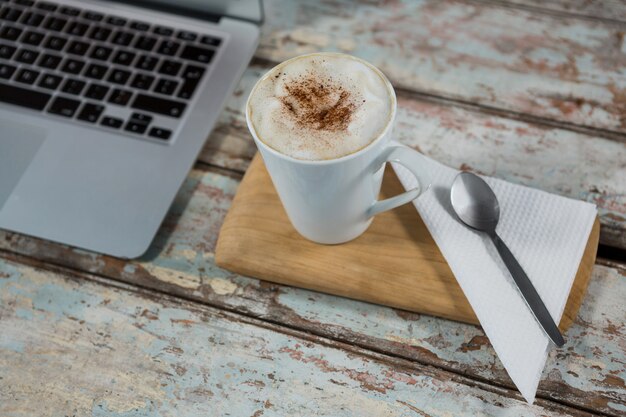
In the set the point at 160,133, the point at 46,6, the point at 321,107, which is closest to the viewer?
the point at 321,107

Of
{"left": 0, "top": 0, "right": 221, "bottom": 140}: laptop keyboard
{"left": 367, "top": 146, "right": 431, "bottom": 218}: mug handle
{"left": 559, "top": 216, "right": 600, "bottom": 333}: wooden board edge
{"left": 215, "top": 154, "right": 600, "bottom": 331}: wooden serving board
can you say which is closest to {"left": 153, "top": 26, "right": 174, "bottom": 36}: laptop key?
{"left": 0, "top": 0, "right": 221, "bottom": 140}: laptop keyboard

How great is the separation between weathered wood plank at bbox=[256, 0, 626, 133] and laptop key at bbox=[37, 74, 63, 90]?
0.72ft

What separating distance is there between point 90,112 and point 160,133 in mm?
81

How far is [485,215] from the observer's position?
51 cm

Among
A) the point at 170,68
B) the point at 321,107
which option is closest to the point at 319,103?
the point at 321,107

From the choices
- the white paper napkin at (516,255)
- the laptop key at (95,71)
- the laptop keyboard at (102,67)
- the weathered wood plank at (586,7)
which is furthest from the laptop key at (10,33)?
the weathered wood plank at (586,7)

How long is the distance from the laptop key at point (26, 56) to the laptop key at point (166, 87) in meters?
0.15

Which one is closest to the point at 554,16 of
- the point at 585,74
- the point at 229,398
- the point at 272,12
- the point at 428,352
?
the point at 585,74

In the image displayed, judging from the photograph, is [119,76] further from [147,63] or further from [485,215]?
[485,215]

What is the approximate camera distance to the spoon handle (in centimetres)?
46

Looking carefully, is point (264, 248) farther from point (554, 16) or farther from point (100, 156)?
point (554, 16)

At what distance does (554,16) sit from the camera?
70 centimetres

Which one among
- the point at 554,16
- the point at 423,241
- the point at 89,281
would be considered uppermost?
the point at 554,16

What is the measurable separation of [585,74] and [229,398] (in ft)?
1.62
